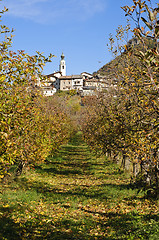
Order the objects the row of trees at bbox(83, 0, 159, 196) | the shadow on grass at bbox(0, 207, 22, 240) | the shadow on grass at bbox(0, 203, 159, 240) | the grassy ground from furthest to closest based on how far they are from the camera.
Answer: the grassy ground < the shadow on grass at bbox(0, 203, 159, 240) < the shadow on grass at bbox(0, 207, 22, 240) < the row of trees at bbox(83, 0, 159, 196)

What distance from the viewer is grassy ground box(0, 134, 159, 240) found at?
869cm

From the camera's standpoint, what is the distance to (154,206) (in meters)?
11.6

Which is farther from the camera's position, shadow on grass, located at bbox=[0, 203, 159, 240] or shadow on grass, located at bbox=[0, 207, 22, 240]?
shadow on grass, located at bbox=[0, 203, 159, 240]

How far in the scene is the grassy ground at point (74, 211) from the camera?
8.69 m

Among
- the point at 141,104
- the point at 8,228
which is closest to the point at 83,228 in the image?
the point at 8,228

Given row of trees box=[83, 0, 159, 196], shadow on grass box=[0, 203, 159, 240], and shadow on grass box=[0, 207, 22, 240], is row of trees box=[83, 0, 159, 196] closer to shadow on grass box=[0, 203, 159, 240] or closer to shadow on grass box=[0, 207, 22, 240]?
shadow on grass box=[0, 203, 159, 240]

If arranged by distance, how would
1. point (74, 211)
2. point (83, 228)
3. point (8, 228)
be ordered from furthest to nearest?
point (74, 211)
point (83, 228)
point (8, 228)

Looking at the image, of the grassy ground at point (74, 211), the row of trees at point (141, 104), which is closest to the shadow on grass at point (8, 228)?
the grassy ground at point (74, 211)

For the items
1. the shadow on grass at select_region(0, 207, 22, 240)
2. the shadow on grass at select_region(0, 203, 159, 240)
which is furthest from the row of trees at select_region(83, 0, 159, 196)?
the shadow on grass at select_region(0, 207, 22, 240)

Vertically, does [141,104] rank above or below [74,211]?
above

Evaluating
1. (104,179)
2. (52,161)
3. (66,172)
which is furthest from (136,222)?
(52,161)

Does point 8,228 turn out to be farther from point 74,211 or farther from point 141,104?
point 141,104

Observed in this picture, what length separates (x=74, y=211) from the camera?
11320mm

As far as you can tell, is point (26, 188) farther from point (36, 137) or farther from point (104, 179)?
point (104, 179)
